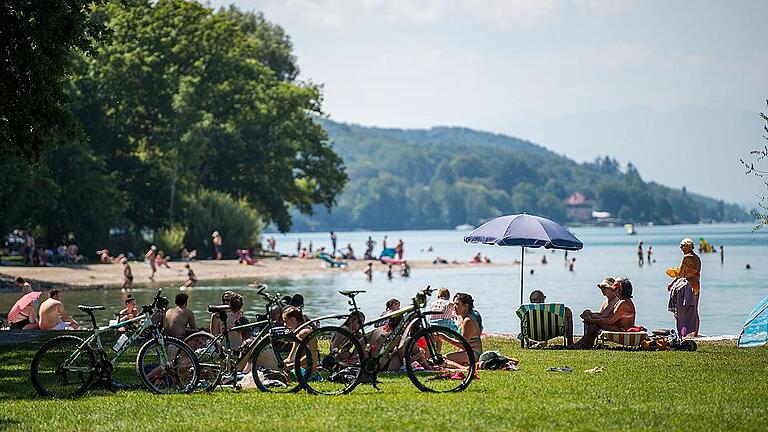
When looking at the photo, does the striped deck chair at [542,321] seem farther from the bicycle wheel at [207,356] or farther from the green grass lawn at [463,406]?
the bicycle wheel at [207,356]

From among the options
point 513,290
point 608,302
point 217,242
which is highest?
point 217,242

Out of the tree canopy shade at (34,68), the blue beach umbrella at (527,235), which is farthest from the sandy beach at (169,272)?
the blue beach umbrella at (527,235)

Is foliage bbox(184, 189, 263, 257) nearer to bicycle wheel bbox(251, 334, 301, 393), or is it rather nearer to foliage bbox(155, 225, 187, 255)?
foliage bbox(155, 225, 187, 255)

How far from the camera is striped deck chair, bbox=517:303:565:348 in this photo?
18.8 m

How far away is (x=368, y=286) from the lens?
52250mm

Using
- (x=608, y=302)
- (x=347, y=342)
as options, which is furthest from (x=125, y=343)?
(x=608, y=302)

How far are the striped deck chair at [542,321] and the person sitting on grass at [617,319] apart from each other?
428 millimetres

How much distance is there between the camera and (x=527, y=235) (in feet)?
65.9

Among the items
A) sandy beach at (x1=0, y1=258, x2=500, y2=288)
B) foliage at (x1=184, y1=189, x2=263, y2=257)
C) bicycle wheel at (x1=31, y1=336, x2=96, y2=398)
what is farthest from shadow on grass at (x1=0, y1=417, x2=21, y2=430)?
foliage at (x1=184, y1=189, x2=263, y2=257)

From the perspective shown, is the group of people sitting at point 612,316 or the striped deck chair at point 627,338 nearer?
the striped deck chair at point 627,338

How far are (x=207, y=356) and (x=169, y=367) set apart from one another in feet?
1.59

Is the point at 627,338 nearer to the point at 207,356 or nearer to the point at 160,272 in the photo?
the point at 207,356

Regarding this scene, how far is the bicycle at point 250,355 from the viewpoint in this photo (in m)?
12.7

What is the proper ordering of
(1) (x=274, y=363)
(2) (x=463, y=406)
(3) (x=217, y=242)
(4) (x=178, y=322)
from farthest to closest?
(3) (x=217, y=242) → (4) (x=178, y=322) → (1) (x=274, y=363) → (2) (x=463, y=406)
